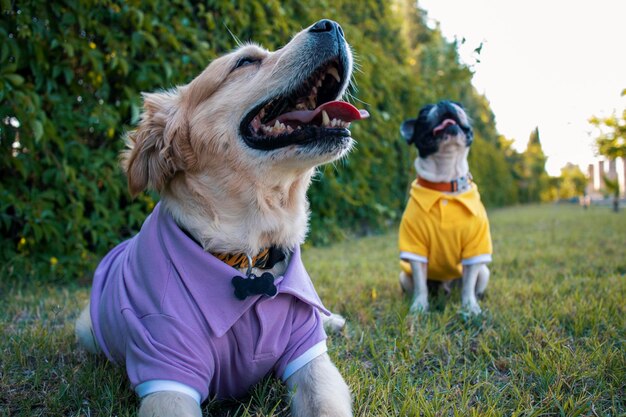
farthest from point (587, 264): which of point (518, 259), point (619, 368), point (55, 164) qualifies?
point (55, 164)

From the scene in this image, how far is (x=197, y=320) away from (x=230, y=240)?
36 centimetres

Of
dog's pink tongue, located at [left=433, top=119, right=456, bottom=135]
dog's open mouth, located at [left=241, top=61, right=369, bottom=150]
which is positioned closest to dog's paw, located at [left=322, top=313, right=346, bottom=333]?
dog's open mouth, located at [left=241, top=61, right=369, bottom=150]

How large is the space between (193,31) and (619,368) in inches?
158

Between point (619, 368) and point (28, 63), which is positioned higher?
point (28, 63)

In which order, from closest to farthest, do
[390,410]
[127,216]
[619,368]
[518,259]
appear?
[390,410] < [619,368] < [127,216] < [518,259]

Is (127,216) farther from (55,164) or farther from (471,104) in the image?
(471,104)

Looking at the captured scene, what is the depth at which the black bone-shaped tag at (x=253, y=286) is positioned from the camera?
1.65 m

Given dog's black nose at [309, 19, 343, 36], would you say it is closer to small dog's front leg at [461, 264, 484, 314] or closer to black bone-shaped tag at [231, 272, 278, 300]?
black bone-shaped tag at [231, 272, 278, 300]

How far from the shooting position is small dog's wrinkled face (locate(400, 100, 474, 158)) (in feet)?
11.6

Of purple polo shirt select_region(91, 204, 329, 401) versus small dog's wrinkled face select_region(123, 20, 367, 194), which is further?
small dog's wrinkled face select_region(123, 20, 367, 194)

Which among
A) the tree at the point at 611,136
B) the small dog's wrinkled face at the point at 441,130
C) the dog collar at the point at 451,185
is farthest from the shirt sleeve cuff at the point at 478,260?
the tree at the point at 611,136

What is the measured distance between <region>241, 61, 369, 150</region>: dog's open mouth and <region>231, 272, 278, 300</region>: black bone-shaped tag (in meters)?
0.53

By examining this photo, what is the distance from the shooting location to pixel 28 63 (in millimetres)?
3342

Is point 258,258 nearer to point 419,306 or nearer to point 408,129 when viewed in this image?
point 419,306
